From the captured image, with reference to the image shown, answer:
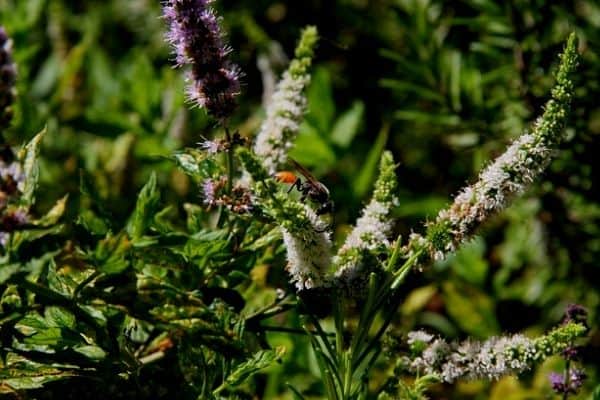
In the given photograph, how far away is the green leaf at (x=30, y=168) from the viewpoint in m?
0.92

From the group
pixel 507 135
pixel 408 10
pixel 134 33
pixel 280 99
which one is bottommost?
pixel 280 99

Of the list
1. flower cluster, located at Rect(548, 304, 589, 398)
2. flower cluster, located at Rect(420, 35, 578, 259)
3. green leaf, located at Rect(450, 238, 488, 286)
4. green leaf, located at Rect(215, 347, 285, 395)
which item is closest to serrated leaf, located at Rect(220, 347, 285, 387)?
green leaf, located at Rect(215, 347, 285, 395)

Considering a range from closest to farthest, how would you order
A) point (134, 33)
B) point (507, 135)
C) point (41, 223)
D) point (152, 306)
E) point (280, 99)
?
point (41, 223), point (152, 306), point (280, 99), point (507, 135), point (134, 33)

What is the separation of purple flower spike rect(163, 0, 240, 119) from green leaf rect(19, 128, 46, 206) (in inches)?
7.3

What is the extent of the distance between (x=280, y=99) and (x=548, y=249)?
39.1 inches

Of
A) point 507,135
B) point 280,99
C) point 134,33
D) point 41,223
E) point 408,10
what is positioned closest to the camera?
point 41,223

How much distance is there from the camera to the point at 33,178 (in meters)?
0.95

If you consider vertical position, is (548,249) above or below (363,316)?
above

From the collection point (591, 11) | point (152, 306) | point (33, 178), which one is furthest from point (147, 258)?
point (591, 11)

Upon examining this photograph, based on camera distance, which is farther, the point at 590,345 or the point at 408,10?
the point at 408,10

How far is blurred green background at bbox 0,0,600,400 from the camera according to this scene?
6.12 feet

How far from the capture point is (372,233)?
1044 mm

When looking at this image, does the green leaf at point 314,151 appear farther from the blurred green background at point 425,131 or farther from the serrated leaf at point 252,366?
the serrated leaf at point 252,366

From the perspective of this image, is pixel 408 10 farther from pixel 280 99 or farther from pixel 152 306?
pixel 152 306
